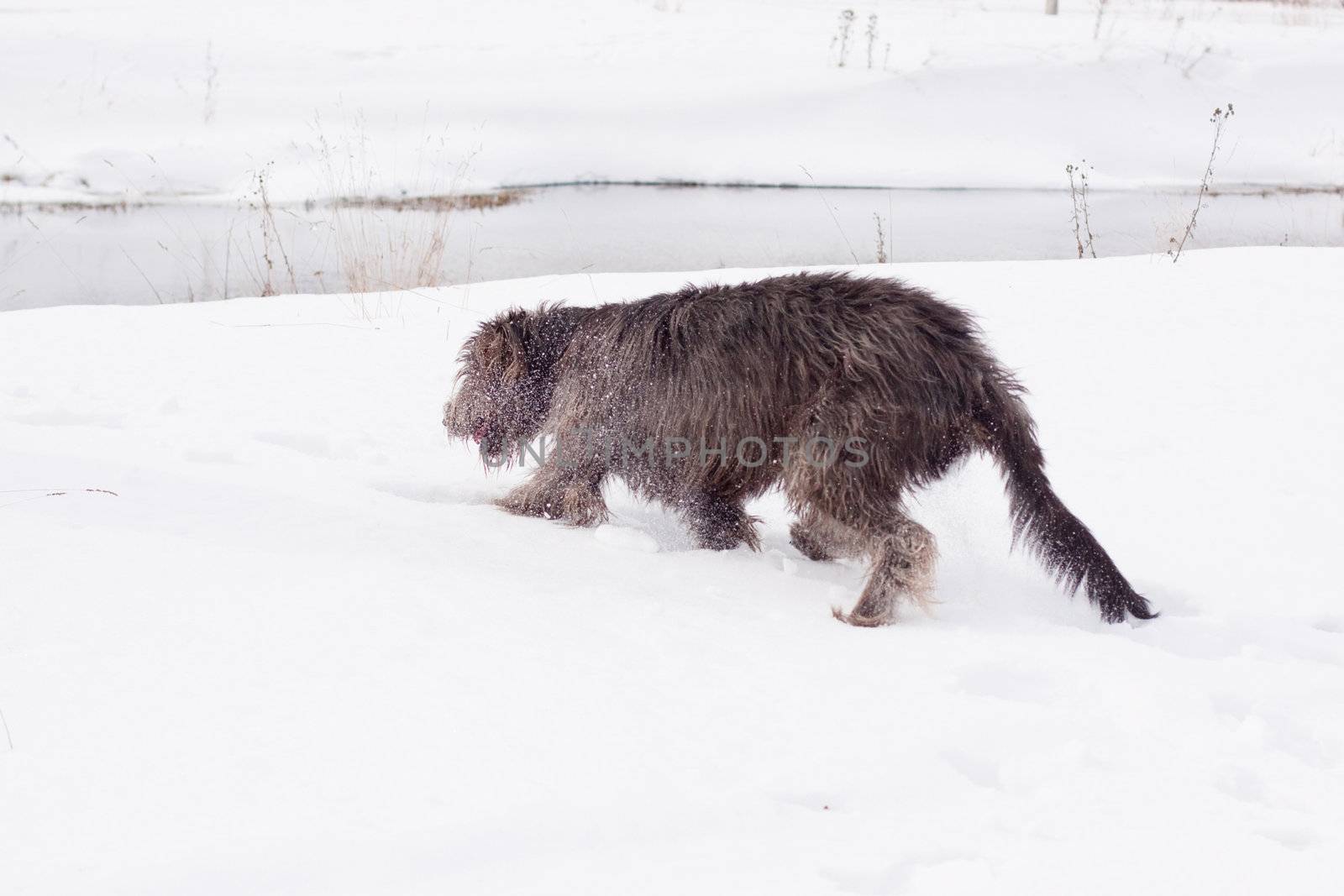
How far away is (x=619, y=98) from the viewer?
47.6 ft

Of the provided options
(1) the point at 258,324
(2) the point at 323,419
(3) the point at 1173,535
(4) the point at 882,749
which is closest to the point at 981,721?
(4) the point at 882,749

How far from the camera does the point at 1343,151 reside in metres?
14.1

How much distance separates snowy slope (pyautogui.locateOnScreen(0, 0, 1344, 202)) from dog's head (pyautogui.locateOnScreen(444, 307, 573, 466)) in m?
7.46

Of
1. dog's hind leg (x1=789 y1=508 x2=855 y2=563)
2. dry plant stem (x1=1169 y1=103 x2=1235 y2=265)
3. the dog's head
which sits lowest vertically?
dog's hind leg (x1=789 y1=508 x2=855 y2=563)

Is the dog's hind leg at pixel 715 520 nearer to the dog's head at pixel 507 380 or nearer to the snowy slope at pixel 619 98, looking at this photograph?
the dog's head at pixel 507 380

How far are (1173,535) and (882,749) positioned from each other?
210cm

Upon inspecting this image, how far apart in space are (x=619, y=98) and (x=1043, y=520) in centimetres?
1239

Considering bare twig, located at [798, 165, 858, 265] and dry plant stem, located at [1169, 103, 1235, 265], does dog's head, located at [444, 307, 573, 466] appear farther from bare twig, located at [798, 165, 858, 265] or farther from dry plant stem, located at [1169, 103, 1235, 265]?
bare twig, located at [798, 165, 858, 265]

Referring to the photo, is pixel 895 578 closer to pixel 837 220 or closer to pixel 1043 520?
pixel 1043 520

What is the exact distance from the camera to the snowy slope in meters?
12.6

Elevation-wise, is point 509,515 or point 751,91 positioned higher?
point 751,91

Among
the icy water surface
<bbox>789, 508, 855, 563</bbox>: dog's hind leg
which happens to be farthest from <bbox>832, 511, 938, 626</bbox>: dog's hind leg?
the icy water surface

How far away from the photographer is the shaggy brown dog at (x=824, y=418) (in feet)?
10.6

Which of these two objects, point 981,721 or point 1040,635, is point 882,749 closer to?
point 981,721
